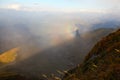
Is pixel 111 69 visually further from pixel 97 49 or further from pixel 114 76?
pixel 97 49

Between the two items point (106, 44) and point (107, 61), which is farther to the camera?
point (106, 44)

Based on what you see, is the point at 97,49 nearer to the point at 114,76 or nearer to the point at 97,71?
the point at 97,71

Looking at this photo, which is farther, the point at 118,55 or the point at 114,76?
the point at 118,55

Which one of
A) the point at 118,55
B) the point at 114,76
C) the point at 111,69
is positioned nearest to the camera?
the point at 114,76

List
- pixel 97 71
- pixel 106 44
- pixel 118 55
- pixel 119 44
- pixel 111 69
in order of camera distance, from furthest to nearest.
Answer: pixel 106 44 < pixel 119 44 < pixel 118 55 < pixel 97 71 < pixel 111 69

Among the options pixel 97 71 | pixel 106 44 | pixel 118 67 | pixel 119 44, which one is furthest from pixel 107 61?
pixel 106 44

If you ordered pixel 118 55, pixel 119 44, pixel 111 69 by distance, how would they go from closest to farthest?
1. pixel 111 69
2. pixel 118 55
3. pixel 119 44

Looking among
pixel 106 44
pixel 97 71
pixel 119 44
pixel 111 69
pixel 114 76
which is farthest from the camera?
pixel 106 44

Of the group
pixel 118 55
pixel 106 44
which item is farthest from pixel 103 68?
pixel 106 44
